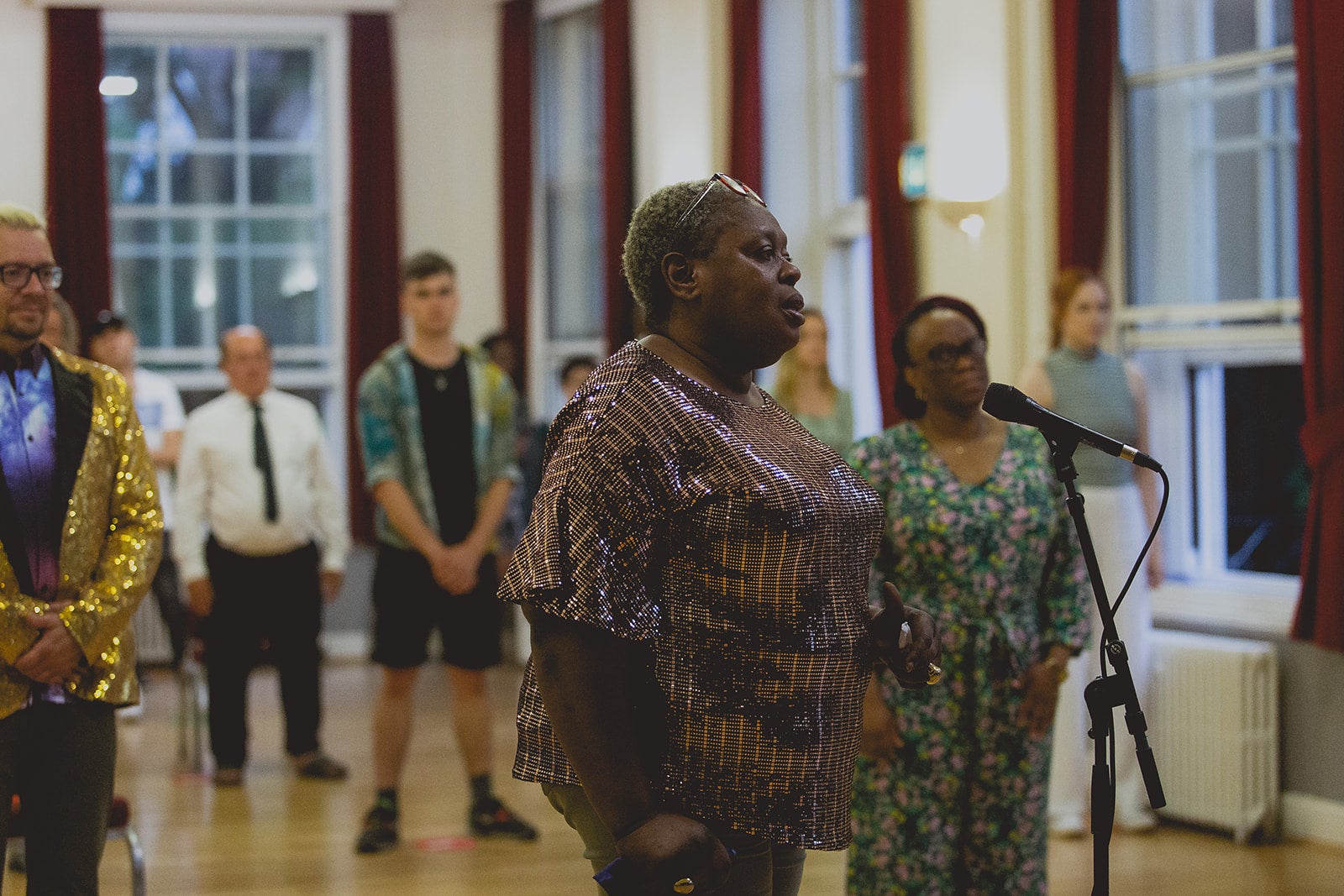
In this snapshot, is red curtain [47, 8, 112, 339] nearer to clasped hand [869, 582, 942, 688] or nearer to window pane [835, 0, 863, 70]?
window pane [835, 0, 863, 70]

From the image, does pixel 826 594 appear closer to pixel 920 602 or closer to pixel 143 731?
pixel 920 602

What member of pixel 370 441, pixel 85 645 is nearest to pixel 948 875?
pixel 85 645

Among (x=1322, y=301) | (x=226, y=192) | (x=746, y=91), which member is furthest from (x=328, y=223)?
(x=1322, y=301)

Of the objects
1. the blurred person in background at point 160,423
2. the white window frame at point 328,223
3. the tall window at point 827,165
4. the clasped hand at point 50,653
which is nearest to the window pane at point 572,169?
the white window frame at point 328,223

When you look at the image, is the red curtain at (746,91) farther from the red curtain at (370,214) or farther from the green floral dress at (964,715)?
the green floral dress at (964,715)

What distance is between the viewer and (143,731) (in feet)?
22.8

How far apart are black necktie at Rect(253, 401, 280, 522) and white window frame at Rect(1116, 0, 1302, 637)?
326 centimetres

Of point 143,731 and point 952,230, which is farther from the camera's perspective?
point 143,731

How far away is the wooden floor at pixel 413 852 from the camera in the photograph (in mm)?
4359

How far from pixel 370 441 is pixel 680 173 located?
3402 millimetres

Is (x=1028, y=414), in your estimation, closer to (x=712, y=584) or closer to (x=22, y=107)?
(x=712, y=584)

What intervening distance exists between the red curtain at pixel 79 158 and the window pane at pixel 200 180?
51 centimetres

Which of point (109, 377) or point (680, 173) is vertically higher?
point (680, 173)

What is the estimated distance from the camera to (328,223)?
365 inches
